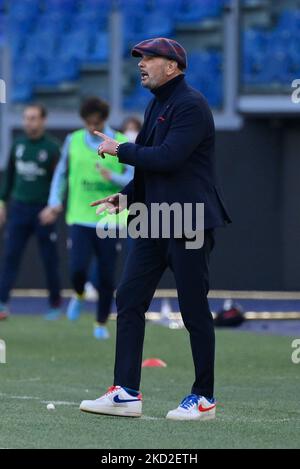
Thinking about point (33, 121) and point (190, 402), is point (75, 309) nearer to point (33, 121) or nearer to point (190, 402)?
point (33, 121)

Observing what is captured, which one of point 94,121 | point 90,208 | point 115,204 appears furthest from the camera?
point 90,208

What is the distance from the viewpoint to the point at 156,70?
7430 mm

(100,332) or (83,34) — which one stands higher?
(83,34)

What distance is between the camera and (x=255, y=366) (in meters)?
10.6

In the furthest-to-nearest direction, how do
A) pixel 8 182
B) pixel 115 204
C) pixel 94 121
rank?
1. pixel 8 182
2. pixel 94 121
3. pixel 115 204

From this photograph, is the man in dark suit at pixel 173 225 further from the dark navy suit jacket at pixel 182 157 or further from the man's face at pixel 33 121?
the man's face at pixel 33 121

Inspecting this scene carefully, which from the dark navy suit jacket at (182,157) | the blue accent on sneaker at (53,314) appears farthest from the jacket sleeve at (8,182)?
the dark navy suit jacket at (182,157)

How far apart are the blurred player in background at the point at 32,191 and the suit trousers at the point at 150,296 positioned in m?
7.04

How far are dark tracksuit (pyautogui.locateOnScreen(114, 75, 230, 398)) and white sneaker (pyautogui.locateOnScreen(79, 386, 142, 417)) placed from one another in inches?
3.0

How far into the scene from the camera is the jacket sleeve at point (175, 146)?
23.6 ft

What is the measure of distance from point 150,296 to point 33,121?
24.3 feet

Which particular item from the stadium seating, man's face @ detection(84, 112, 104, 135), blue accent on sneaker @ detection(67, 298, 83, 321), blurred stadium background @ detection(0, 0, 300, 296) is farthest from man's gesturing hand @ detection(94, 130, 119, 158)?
the stadium seating

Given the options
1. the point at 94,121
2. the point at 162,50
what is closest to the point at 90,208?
the point at 94,121
